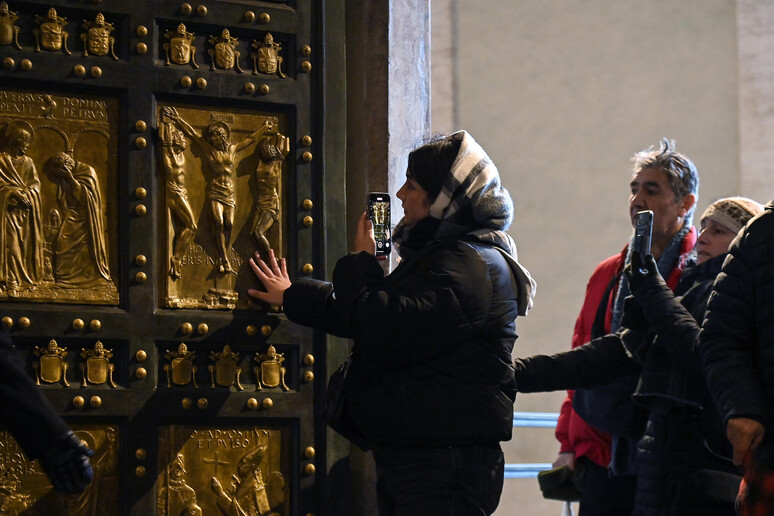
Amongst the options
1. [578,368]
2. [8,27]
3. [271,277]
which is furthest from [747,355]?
[8,27]

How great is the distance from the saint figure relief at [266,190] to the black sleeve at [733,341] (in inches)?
67.7

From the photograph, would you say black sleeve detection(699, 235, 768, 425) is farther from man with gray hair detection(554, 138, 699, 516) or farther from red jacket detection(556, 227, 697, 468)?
red jacket detection(556, 227, 697, 468)

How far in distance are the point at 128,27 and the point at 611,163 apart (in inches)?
198

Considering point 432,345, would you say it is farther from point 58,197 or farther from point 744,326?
point 58,197

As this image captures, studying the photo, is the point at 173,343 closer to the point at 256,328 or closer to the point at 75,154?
the point at 256,328

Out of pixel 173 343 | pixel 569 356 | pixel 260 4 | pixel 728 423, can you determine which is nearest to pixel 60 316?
pixel 173 343

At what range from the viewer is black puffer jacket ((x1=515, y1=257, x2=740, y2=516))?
347cm

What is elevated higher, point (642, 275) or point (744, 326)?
point (642, 275)

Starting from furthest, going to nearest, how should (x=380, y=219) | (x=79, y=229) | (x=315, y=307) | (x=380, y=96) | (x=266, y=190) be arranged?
1. (x=380, y=96)
2. (x=266, y=190)
3. (x=79, y=229)
4. (x=380, y=219)
5. (x=315, y=307)

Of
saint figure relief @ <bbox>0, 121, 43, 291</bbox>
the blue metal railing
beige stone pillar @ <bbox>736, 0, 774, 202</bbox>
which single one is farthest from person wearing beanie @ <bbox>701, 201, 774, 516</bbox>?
beige stone pillar @ <bbox>736, 0, 774, 202</bbox>

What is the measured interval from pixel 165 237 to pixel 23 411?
0.95 m

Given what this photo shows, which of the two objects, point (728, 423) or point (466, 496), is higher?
point (728, 423)

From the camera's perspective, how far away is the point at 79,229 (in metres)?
3.98

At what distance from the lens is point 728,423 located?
112 inches
